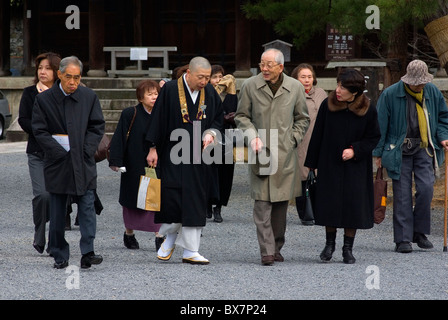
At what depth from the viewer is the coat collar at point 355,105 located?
23.7ft

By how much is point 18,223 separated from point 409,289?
494cm

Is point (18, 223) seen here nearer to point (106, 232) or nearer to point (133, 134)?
point (106, 232)

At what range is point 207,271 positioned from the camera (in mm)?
6785

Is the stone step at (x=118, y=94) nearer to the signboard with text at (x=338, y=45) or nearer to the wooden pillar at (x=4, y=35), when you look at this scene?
the wooden pillar at (x=4, y=35)

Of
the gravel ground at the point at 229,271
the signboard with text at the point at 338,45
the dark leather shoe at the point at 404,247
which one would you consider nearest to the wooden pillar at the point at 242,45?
the signboard with text at the point at 338,45

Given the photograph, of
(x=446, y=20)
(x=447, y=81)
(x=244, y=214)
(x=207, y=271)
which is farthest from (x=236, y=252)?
(x=447, y=81)

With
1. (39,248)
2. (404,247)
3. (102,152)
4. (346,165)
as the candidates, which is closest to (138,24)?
(102,152)

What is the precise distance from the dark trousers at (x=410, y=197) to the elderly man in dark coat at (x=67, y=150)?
282 cm

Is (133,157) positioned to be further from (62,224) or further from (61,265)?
(61,265)

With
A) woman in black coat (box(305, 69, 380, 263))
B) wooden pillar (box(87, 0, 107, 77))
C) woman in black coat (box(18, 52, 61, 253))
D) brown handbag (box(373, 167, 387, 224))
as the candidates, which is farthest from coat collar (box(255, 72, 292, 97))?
wooden pillar (box(87, 0, 107, 77))

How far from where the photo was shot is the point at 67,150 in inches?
264

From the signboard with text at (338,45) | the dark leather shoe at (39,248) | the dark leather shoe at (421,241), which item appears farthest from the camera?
the signboard with text at (338,45)

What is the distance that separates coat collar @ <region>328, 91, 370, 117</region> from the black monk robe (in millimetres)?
1023

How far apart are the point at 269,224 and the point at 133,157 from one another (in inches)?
60.1
